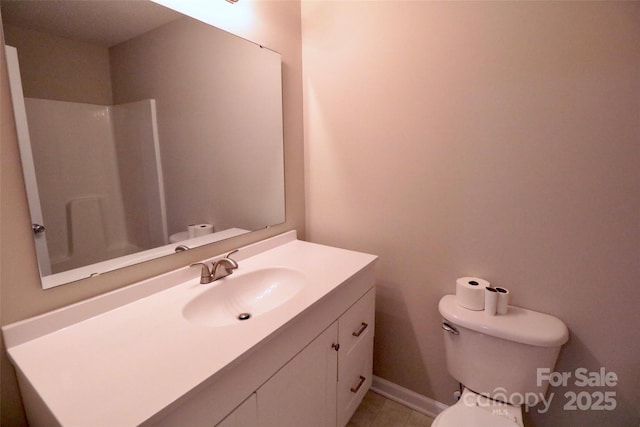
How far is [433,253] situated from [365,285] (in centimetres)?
37

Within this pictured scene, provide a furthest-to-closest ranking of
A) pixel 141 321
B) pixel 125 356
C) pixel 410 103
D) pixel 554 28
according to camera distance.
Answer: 1. pixel 410 103
2. pixel 554 28
3. pixel 141 321
4. pixel 125 356

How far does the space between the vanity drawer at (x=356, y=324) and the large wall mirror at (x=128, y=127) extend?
0.64 m

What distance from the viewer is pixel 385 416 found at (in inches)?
60.8

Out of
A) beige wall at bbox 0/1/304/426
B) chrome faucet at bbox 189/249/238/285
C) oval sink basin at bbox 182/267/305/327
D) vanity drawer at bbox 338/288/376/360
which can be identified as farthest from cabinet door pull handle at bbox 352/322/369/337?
beige wall at bbox 0/1/304/426

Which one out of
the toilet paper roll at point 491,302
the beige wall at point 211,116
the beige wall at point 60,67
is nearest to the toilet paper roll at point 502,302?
the toilet paper roll at point 491,302

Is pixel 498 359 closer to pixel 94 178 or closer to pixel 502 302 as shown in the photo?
pixel 502 302

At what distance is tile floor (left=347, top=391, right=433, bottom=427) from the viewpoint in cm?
150

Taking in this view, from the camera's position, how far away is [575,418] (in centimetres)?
122

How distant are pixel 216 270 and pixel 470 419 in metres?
1.10

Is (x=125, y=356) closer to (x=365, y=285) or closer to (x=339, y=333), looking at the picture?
(x=339, y=333)

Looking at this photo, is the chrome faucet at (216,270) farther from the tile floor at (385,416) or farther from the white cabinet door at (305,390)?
the tile floor at (385,416)

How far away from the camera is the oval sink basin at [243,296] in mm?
1059

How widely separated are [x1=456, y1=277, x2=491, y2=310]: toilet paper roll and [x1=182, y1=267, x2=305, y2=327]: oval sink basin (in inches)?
27.1

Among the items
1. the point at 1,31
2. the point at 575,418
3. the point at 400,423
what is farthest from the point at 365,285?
the point at 1,31
